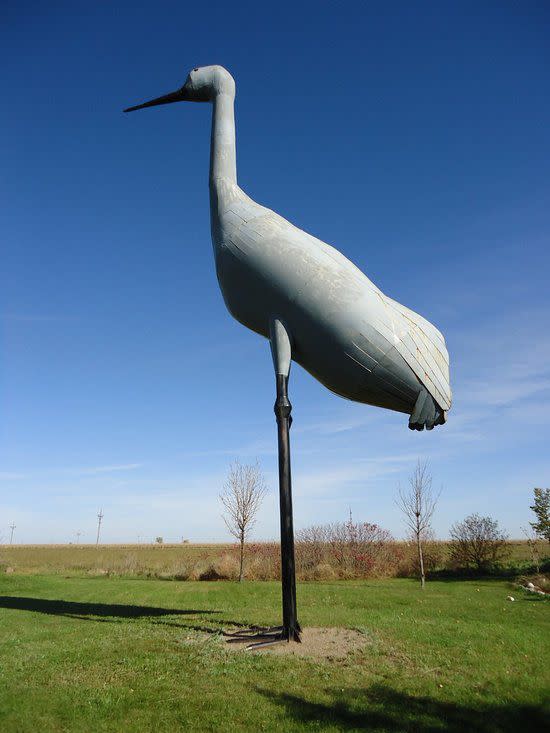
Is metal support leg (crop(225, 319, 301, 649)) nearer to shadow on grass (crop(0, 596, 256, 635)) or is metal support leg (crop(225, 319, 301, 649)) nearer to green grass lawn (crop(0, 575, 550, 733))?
green grass lawn (crop(0, 575, 550, 733))

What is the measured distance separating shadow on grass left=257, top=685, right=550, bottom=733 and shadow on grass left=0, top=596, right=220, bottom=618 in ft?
22.5

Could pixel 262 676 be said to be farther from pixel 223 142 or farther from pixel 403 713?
pixel 223 142

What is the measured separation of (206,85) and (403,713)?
11485 millimetres

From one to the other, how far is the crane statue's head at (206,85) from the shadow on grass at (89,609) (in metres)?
11.5

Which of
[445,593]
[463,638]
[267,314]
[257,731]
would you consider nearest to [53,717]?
[257,731]

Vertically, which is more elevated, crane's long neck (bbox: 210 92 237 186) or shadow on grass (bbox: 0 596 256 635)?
crane's long neck (bbox: 210 92 237 186)

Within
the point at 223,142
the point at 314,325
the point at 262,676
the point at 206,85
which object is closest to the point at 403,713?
the point at 262,676

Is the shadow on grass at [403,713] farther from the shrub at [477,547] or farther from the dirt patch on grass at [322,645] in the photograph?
the shrub at [477,547]

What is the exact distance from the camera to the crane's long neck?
952 centimetres

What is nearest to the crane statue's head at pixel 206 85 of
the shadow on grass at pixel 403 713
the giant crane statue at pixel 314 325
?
the giant crane statue at pixel 314 325

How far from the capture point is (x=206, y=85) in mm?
10719

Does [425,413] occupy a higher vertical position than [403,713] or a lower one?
higher

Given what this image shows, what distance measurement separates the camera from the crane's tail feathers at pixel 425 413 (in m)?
8.17

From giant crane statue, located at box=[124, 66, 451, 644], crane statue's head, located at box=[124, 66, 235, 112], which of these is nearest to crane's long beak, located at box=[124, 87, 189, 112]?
crane statue's head, located at box=[124, 66, 235, 112]
